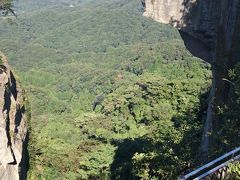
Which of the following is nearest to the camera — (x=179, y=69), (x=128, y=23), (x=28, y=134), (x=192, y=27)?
(x=192, y=27)

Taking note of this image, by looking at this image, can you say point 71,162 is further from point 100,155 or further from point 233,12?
point 233,12

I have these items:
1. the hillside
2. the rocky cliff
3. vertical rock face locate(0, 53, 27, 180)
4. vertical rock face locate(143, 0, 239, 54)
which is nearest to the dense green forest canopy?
the hillside

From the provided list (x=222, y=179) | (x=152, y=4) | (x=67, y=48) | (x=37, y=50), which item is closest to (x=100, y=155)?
(x=152, y=4)

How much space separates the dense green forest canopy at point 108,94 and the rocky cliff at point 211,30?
1.20 metres

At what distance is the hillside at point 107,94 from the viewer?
12740 mm

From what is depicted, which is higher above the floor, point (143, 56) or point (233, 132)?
point (233, 132)

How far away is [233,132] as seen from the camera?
6.99 m

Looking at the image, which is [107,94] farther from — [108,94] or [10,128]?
[10,128]

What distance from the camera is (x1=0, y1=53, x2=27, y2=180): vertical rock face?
17000 millimetres

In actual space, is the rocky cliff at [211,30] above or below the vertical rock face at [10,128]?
above

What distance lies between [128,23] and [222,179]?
132394 millimetres

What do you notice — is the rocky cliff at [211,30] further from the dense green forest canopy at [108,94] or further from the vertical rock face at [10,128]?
the vertical rock face at [10,128]

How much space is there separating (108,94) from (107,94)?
4790 mm

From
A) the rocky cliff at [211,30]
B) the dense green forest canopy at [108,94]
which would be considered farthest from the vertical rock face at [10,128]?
the rocky cliff at [211,30]
